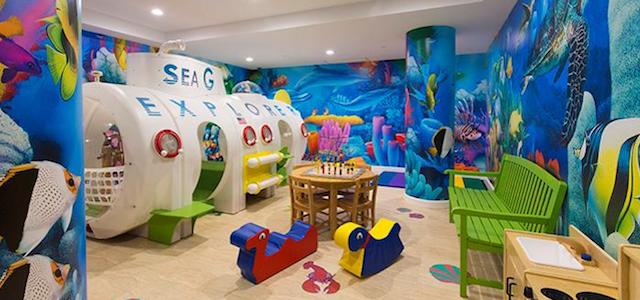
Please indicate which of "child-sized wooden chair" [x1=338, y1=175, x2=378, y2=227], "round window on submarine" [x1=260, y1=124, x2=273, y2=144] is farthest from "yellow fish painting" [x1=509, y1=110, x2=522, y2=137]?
"round window on submarine" [x1=260, y1=124, x2=273, y2=144]

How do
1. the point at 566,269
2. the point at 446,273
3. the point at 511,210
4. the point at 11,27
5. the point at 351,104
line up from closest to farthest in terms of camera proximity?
→ the point at 11,27
the point at 566,269
the point at 446,273
the point at 511,210
the point at 351,104

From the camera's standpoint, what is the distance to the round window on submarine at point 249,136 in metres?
4.72

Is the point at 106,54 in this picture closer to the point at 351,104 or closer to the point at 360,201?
the point at 360,201

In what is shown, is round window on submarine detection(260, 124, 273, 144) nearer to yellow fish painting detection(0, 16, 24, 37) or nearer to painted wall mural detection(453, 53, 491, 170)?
yellow fish painting detection(0, 16, 24, 37)

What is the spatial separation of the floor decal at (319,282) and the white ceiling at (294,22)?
3.46 metres

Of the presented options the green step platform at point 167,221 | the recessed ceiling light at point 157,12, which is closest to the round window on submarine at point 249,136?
the green step platform at point 167,221

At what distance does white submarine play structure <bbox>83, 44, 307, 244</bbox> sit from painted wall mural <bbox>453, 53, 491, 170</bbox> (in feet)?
15.1

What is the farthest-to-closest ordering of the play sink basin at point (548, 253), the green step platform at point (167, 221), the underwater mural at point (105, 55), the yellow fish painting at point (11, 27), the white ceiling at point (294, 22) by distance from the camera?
the underwater mural at point (105, 55)
the white ceiling at point (294, 22)
the green step platform at point (167, 221)
the play sink basin at point (548, 253)
the yellow fish painting at point (11, 27)

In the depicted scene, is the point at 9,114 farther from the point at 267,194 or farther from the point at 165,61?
the point at 267,194

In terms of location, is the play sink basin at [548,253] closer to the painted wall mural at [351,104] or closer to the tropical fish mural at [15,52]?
the tropical fish mural at [15,52]

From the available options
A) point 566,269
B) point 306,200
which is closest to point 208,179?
point 306,200

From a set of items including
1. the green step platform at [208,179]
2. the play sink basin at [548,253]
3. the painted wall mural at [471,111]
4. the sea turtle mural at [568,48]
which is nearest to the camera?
the play sink basin at [548,253]

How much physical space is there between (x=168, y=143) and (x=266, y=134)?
6.39 feet

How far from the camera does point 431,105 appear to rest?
5023mm
